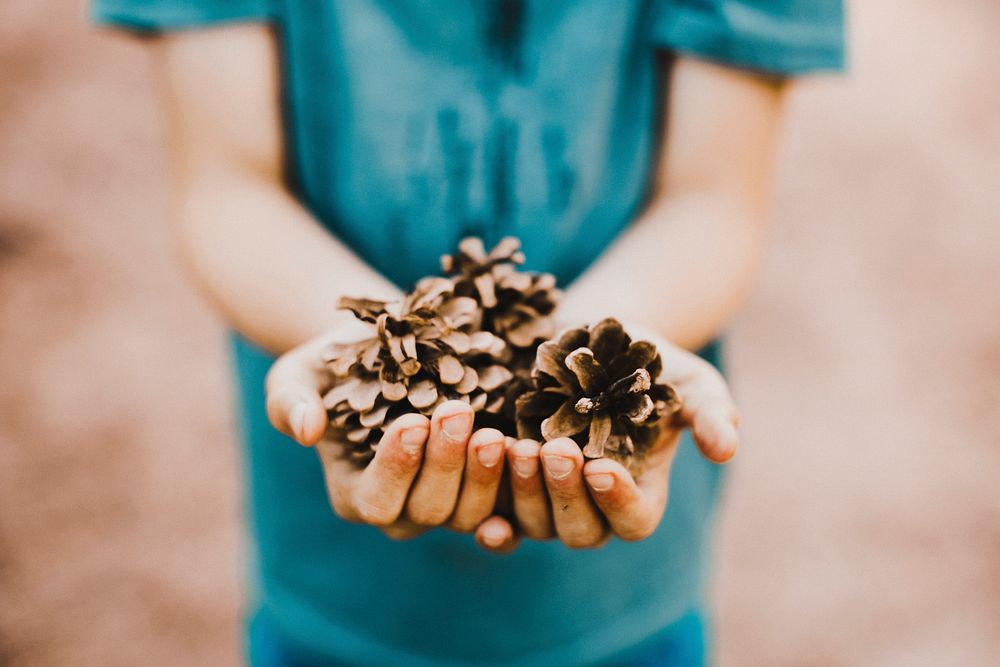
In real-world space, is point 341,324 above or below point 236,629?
above

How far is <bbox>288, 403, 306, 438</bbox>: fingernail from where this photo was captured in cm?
55

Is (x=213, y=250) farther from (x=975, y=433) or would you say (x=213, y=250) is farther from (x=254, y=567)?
(x=975, y=433)

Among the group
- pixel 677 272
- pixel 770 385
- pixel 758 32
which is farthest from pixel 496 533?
pixel 770 385

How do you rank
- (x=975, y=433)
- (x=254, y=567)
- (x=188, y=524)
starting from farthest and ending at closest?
(x=975, y=433)
(x=188, y=524)
(x=254, y=567)

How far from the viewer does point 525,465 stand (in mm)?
570

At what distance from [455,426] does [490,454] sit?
0.03 metres

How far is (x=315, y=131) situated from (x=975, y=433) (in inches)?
70.9

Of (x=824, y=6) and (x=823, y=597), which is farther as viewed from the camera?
(x=823, y=597)

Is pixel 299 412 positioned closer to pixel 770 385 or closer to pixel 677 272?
pixel 677 272

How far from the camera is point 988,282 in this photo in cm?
228

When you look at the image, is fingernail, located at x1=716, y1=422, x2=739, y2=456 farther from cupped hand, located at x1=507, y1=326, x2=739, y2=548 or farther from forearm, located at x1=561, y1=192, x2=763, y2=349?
forearm, located at x1=561, y1=192, x2=763, y2=349

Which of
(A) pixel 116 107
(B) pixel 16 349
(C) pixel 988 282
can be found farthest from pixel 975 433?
(A) pixel 116 107

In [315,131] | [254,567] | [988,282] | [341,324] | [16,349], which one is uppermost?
[315,131]

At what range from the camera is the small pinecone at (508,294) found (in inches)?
26.0
